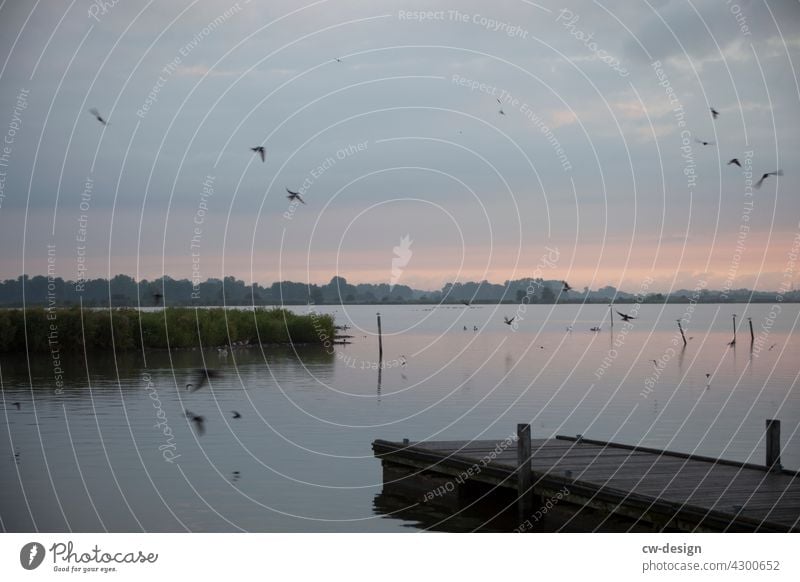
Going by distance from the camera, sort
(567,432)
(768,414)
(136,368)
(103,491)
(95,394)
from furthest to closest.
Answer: (136,368)
(95,394)
(768,414)
(567,432)
(103,491)

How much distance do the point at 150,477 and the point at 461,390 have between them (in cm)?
2689

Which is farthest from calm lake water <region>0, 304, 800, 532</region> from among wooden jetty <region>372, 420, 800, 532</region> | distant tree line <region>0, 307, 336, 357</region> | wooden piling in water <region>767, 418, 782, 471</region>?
wooden piling in water <region>767, 418, 782, 471</region>

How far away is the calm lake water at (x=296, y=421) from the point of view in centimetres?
2500

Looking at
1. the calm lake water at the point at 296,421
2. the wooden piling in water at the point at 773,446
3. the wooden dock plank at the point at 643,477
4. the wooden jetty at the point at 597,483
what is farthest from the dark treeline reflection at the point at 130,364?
the wooden piling in water at the point at 773,446

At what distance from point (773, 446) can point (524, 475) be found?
16.9 ft

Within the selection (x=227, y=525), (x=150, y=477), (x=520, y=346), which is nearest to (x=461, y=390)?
(x=150, y=477)

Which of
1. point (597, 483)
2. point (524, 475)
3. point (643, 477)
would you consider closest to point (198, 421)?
point (524, 475)

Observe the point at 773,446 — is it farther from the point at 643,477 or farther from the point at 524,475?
the point at 524,475

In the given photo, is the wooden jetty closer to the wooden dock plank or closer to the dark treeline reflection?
the wooden dock plank

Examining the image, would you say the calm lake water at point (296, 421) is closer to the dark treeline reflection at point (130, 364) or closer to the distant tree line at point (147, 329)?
the dark treeline reflection at point (130, 364)

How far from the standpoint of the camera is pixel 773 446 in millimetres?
21234

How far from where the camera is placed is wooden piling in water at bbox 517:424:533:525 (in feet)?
70.3
